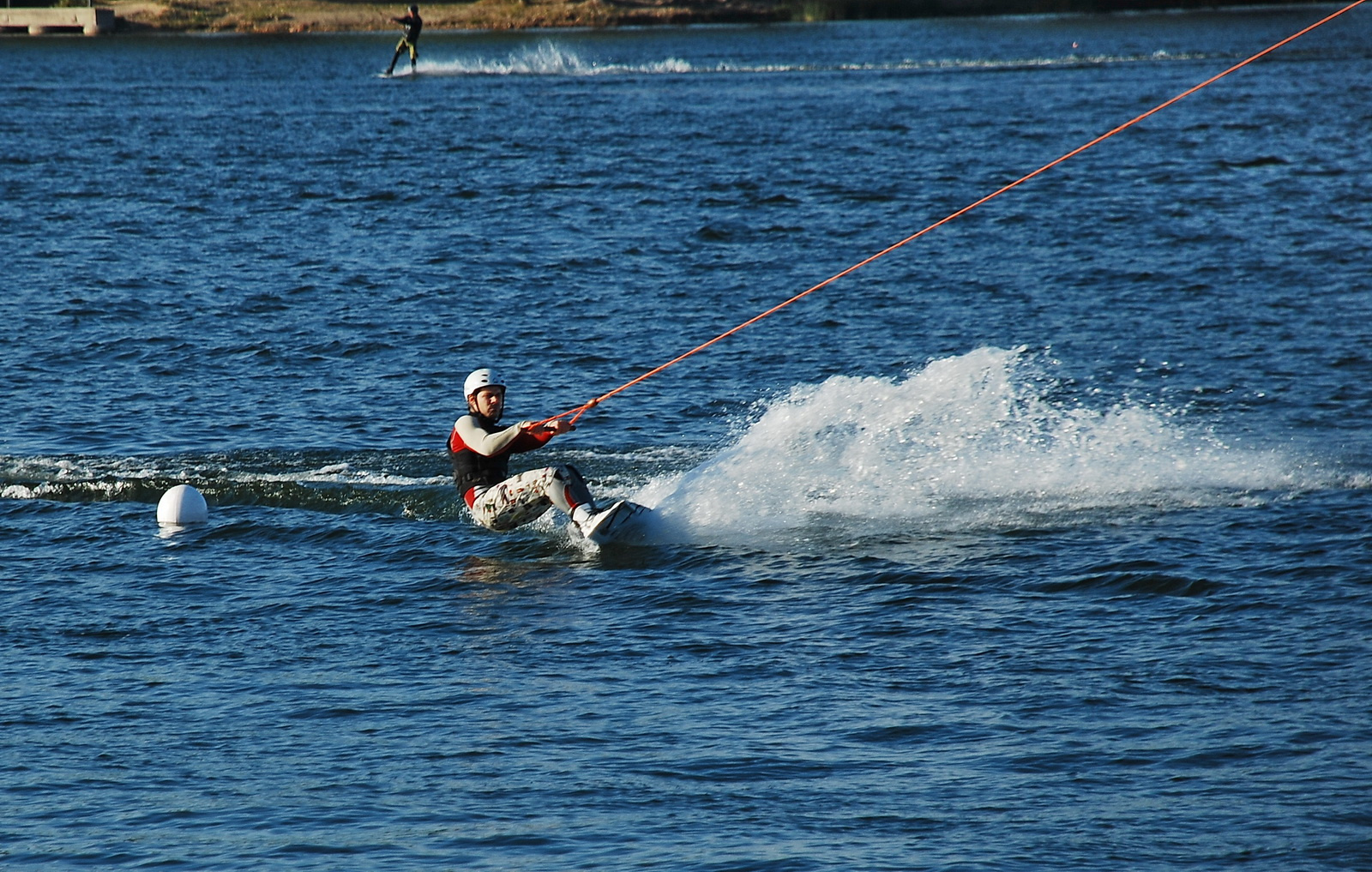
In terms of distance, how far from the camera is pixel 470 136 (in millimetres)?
41562

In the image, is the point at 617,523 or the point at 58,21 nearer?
the point at 617,523

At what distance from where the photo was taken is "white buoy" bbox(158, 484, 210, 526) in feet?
43.7

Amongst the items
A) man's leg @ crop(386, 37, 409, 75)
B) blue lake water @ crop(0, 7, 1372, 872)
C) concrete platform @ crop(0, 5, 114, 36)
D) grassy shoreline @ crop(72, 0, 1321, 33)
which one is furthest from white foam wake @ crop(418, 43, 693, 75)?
blue lake water @ crop(0, 7, 1372, 872)

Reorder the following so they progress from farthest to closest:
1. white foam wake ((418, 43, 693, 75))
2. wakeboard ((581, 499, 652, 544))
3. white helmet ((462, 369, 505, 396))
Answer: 1. white foam wake ((418, 43, 693, 75))
2. white helmet ((462, 369, 505, 396))
3. wakeboard ((581, 499, 652, 544))

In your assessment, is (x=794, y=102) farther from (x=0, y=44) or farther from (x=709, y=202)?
(x=0, y=44)

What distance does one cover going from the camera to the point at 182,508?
13.3m

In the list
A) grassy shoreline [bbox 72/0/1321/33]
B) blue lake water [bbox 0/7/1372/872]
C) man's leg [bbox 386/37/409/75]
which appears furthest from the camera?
grassy shoreline [bbox 72/0/1321/33]

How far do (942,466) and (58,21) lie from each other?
269 ft

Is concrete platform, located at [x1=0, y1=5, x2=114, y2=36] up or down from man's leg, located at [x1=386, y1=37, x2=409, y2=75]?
up

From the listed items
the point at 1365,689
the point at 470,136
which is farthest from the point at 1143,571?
the point at 470,136

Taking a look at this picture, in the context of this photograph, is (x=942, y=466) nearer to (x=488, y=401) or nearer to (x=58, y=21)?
(x=488, y=401)

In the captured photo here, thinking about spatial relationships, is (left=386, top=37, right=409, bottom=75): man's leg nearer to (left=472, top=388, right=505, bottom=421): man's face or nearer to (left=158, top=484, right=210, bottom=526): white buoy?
(left=158, top=484, right=210, bottom=526): white buoy

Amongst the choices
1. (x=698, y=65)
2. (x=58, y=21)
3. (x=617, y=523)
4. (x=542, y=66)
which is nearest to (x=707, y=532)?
(x=617, y=523)

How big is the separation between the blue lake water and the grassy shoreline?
5733 cm
